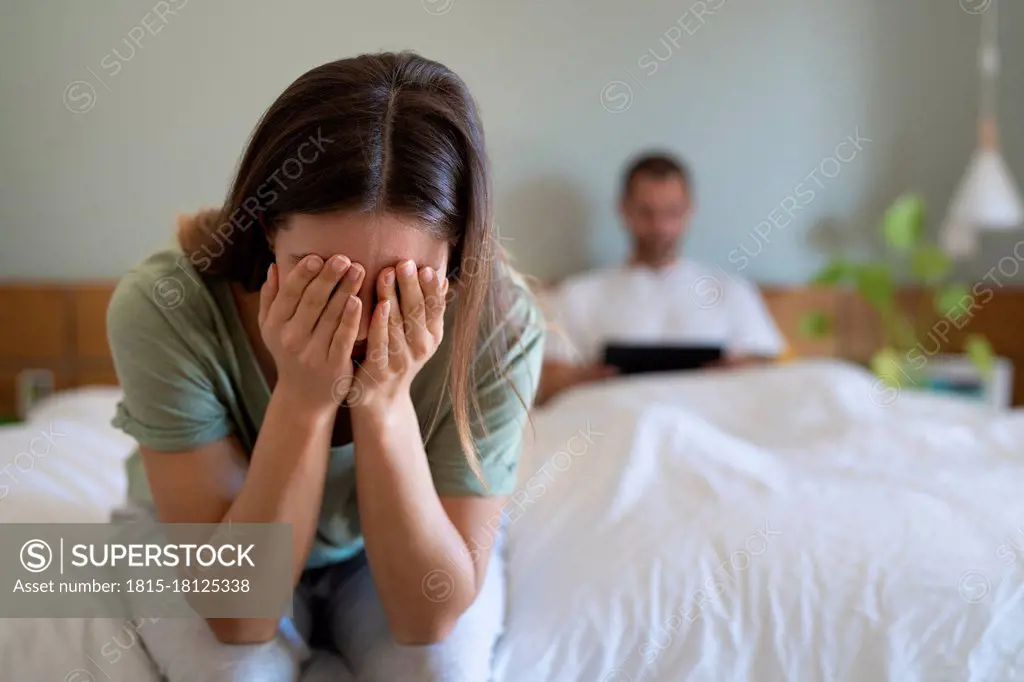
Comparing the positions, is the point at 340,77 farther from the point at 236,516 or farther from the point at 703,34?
the point at 703,34

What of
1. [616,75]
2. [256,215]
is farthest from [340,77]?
[616,75]

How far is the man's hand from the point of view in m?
1.65

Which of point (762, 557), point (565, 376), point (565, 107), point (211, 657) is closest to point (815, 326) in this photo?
point (565, 376)

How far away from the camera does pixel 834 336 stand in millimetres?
1981

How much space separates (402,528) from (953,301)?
152 cm

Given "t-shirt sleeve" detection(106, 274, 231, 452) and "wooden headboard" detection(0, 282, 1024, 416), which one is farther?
"wooden headboard" detection(0, 282, 1024, 416)

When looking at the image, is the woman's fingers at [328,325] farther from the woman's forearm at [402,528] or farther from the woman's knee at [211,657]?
the woman's knee at [211,657]

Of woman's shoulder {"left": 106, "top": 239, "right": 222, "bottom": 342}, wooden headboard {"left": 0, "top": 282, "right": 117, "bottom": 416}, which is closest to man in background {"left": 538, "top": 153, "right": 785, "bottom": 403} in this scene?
wooden headboard {"left": 0, "top": 282, "right": 117, "bottom": 416}

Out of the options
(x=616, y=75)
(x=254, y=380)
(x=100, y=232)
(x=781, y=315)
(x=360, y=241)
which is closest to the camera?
(x=360, y=241)

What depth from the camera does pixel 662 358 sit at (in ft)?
5.53

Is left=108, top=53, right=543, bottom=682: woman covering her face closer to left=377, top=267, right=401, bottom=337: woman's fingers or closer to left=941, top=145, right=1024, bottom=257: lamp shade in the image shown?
left=377, top=267, right=401, bottom=337: woman's fingers

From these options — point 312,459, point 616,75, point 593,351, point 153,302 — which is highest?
point 616,75

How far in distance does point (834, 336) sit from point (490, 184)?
1511 mm

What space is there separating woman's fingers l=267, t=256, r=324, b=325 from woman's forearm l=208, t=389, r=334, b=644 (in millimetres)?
68
